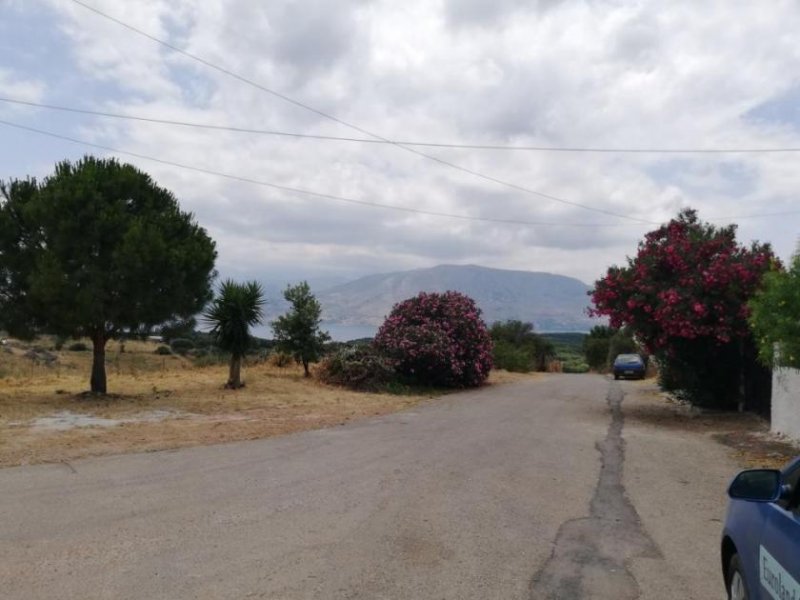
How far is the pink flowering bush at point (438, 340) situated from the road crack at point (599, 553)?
1805cm

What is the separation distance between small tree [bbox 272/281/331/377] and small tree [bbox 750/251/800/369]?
18.9 metres

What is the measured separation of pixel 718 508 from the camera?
8.39 m

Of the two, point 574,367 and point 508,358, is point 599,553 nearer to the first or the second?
point 508,358

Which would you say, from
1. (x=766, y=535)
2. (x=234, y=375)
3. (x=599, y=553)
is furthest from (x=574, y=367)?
(x=766, y=535)

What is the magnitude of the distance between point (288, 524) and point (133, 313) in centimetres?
1354

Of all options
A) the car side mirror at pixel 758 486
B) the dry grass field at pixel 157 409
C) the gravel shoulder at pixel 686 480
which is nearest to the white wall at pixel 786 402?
the gravel shoulder at pixel 686 480

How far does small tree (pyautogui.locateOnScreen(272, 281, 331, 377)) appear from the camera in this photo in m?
27.1

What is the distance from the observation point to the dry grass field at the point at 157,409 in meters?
12.6

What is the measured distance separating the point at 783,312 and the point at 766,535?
6538 mm

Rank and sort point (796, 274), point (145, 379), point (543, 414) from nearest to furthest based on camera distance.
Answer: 1. point (796, 274)
2. point (543, 414)
3. point (145, 379)

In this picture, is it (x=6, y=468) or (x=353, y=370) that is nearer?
(x=6, y=468)

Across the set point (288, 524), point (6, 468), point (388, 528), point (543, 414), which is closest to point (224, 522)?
point (288, 524)

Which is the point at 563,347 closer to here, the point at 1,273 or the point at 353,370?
the point at 353,370

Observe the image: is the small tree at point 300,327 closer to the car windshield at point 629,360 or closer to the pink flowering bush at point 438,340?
the pink flowering bush at point 438,340
